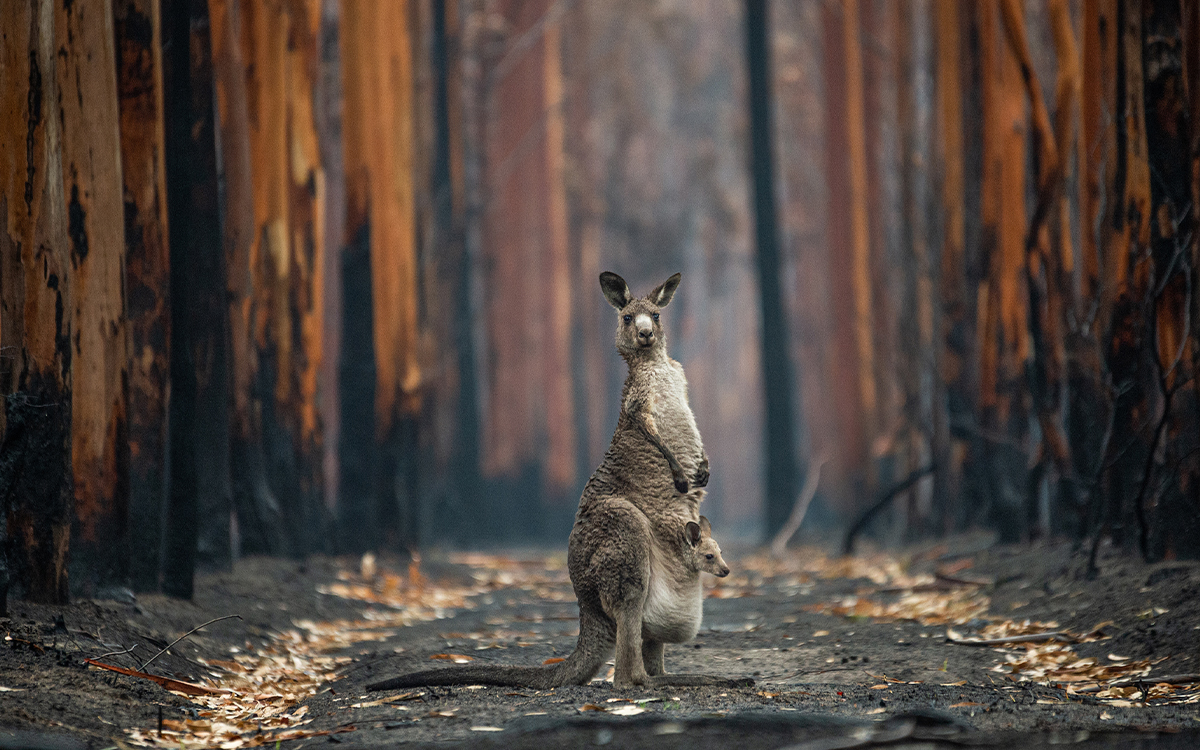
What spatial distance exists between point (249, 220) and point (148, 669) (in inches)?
189

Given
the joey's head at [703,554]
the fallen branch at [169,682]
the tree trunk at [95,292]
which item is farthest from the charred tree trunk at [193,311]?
the joey's head at [703,554]

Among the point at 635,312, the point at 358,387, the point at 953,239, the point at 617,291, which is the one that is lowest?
the point at 358,387

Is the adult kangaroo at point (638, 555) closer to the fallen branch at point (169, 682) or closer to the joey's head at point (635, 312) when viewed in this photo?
the joey's head at point (635, 312)

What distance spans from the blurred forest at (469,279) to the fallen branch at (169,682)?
2.46ft

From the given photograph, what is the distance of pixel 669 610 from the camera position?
5559 mm

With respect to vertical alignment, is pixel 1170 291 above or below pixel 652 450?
above

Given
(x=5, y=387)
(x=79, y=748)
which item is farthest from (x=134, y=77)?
(x=79, y=748)

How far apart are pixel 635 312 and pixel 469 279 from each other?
520 inches

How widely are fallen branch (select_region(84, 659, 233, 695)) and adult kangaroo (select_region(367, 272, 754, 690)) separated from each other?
84 centimetres

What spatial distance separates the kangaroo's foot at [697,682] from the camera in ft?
17.9

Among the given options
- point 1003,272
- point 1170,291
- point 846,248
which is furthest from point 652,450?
point 846,248

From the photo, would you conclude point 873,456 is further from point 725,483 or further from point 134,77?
point 725,483

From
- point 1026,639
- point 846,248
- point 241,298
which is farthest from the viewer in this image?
point 846,248

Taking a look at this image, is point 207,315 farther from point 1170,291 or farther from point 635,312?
point 1170,291
